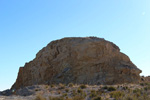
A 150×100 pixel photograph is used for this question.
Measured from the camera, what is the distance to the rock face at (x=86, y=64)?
28578 millimetres

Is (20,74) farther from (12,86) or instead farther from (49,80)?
(49,80)

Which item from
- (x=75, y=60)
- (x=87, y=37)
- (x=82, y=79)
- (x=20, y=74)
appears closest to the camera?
(x=82, y=79)

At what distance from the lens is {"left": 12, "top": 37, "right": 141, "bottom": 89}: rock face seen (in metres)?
28.6

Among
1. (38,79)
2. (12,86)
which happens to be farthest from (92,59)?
(12,86)

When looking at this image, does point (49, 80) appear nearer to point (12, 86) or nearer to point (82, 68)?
point (82, 68)

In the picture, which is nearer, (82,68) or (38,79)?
(82,68)

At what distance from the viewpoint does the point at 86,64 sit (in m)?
29.7

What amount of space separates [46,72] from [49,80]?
101 inches

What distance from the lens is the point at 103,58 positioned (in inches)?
1187

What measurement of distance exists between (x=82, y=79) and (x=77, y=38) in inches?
323

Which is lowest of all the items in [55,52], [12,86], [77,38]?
[12,86]

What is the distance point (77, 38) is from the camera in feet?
109

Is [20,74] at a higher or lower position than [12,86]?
higher

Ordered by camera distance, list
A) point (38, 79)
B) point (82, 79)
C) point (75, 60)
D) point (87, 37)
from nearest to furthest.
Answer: point (82, 79)
point (75, 60)
point (87, 37)
point (38, 79)
